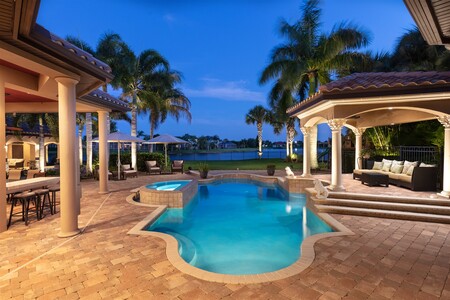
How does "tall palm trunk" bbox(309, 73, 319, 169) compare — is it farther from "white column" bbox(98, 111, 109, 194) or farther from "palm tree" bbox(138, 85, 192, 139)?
"white column" bbox(98, 111, 109, 194)

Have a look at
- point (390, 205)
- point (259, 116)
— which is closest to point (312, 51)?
point (390, 205)

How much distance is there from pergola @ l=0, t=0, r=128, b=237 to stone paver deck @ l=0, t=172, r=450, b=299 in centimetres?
89

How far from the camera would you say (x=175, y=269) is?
384 centimetres

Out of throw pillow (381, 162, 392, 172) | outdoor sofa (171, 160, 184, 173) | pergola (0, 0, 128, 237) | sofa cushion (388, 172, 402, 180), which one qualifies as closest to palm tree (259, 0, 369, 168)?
throw pillow (381, 162, 392, 172)

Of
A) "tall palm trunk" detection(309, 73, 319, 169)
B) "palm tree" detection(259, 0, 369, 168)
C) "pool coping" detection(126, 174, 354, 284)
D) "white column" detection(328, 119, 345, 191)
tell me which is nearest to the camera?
"pool coping" detection(126, 174, 354, 284)

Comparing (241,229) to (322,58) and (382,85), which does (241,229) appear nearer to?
(382,85)

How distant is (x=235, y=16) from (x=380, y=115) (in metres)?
85.2

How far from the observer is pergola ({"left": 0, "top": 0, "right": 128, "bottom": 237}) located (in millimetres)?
3381

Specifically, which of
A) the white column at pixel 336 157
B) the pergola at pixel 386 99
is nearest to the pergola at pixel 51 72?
the pergola at pixel 386 99

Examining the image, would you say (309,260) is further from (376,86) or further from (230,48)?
(230,48)

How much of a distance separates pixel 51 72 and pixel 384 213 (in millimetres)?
9438

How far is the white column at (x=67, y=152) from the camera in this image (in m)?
5.17

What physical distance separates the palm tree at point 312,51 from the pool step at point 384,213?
34.7 feet

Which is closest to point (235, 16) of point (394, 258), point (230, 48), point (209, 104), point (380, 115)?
point (230, 48)
